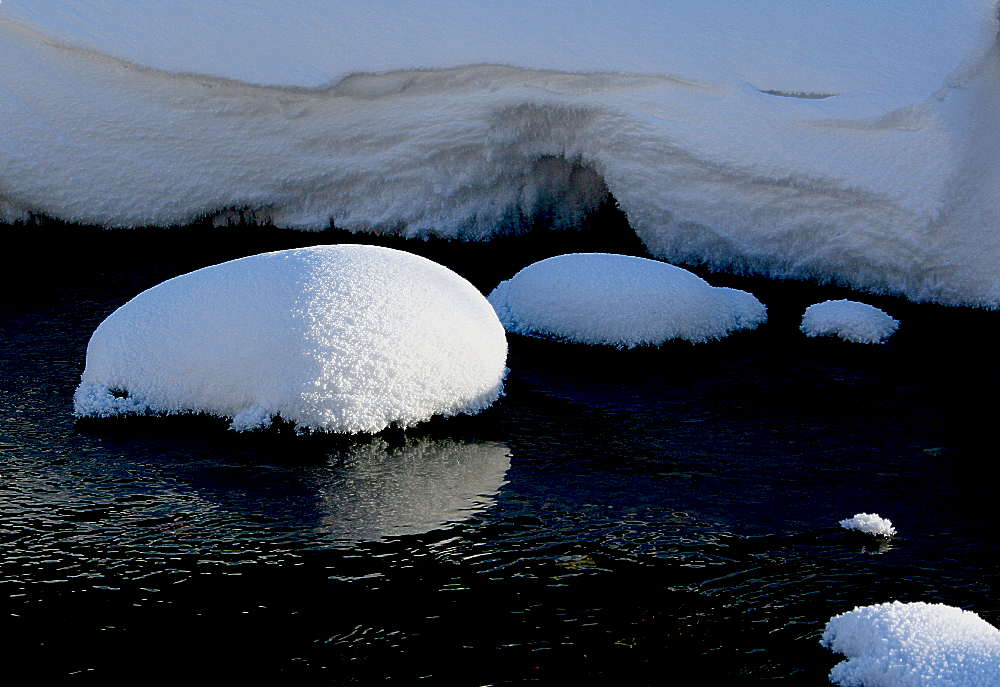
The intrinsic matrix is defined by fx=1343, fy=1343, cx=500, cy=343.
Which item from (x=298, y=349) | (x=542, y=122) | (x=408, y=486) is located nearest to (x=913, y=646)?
(x=408, y=486)

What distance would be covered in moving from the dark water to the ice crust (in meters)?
1.15

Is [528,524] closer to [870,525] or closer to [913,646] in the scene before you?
[870,525]

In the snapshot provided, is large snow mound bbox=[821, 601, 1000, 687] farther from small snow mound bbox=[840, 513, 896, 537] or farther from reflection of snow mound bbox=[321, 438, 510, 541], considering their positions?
reflection of snow mound bbox=[321, 438, 510, 541]

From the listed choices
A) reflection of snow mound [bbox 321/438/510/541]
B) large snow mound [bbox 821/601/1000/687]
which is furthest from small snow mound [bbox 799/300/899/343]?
large snow mound [bbox 821/601/1000/687]

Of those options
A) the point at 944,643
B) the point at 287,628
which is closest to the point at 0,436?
the point at 287,628

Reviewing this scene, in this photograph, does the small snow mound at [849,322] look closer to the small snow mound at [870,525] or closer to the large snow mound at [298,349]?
the large snow mound at [298,349]

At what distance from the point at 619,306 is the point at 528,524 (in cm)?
236

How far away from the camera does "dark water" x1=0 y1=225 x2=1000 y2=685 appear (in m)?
3.90

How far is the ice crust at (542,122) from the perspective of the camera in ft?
24.7

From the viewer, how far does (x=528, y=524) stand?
4.73m

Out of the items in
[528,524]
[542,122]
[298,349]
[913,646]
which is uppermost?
[542,122]

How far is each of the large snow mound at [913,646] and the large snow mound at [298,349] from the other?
2239mm

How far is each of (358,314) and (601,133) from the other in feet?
9.78

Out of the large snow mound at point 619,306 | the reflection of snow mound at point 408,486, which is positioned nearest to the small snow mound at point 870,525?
the reflection of snow mound at point 408,486
